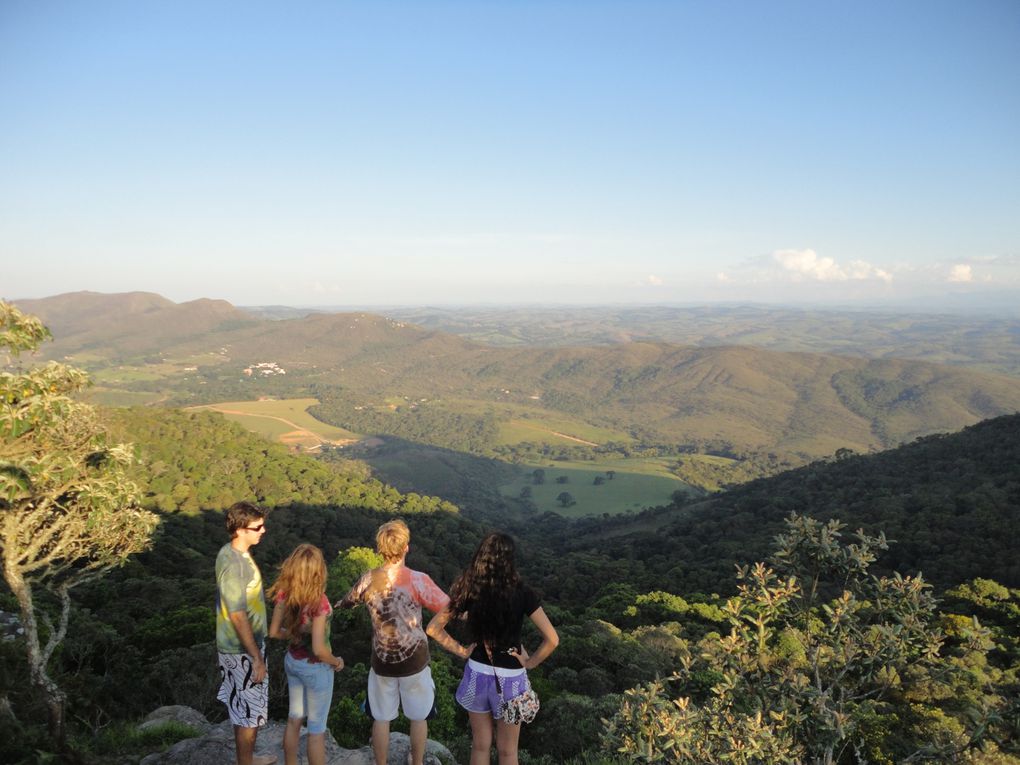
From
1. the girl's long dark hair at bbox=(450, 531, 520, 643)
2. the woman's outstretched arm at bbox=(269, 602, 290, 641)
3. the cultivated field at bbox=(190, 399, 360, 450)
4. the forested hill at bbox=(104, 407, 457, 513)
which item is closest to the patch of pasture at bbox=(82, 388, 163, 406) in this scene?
the cultivated field at bbox=(190, 399, 360, 450)

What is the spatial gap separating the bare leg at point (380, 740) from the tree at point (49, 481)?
10.5ft

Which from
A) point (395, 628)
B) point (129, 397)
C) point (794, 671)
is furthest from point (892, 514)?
point (129, 397)

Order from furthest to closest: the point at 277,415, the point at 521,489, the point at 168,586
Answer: the point at 277,415 < the point at 521,489 < the point at 168,586

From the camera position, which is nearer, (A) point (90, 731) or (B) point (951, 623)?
(A) point (90, 731)

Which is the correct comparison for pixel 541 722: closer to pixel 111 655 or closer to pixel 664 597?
pixel 111 655

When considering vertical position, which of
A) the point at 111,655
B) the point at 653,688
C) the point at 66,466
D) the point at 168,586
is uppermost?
the point at 66,466

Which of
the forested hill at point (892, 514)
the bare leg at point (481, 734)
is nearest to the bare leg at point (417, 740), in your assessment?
the bare leg at point (481, 734)

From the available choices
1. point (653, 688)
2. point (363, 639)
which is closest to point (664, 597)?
point (363, 639)

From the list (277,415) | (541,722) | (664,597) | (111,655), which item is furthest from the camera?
(277,415)

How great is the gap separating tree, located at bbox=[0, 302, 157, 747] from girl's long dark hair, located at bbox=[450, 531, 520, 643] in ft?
12.7

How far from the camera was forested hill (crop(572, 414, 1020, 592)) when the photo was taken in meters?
32.5

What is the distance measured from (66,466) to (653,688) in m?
5.92

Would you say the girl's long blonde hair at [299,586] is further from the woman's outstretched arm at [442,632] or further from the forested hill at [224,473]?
the forested hill at [224,473]

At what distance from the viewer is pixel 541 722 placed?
12.1 meters
